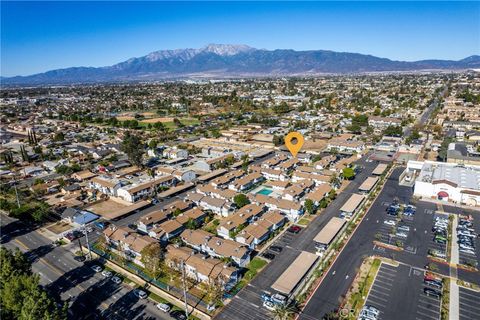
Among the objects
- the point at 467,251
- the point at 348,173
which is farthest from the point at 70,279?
the point at 348,173

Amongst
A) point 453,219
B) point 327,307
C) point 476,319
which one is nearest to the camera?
point 476,319

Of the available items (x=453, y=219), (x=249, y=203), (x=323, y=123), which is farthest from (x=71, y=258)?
(x=323, y=123)

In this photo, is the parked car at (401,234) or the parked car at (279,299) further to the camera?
the parked car at (401,234)

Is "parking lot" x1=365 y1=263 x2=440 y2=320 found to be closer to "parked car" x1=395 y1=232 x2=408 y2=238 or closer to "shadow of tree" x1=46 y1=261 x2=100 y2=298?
"parked car" x1=395 y1=232 x2=408 y2=238

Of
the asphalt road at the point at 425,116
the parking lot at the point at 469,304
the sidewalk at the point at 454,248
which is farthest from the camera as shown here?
the asphalt road at the point at 425,116

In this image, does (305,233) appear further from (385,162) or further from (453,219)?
(385,162)

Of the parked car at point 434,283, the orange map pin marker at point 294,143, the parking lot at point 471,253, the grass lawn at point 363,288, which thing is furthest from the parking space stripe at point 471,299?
the orange map pin marker at point 294,143

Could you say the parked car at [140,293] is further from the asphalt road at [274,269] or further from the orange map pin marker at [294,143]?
the orange map pin marker at [294,143]
